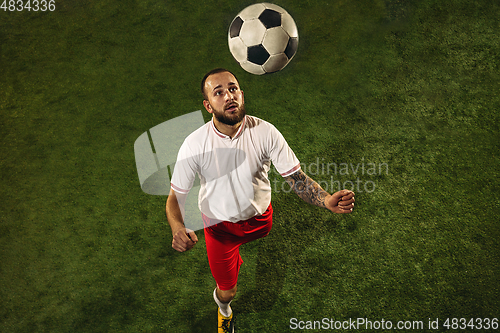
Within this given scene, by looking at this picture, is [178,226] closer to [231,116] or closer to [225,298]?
[231,116]

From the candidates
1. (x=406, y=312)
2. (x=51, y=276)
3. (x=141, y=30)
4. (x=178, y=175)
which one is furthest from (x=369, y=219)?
(x=141, y=30)

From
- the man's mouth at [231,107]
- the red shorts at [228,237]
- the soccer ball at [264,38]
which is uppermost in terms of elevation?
the soccer ball at [264,38]

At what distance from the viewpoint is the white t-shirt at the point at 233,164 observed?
206 cm

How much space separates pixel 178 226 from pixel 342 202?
3.14ft

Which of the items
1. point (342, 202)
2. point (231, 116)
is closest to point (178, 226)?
point (231, 116)

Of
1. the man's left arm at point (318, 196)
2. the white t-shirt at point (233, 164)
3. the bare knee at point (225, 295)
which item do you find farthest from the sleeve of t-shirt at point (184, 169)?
the bare knee at point (225, 295)

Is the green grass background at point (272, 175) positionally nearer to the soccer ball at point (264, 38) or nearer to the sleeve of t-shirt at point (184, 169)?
the soccer ball at point (264, 38)

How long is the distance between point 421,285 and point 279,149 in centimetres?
179

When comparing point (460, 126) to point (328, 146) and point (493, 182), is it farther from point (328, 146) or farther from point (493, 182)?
point (328, 146)

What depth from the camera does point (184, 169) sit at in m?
2.07

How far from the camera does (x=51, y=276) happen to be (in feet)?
9.76

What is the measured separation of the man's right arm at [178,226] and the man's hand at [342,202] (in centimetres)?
82

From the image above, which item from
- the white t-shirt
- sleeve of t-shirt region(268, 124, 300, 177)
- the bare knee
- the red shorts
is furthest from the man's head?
the bare knee

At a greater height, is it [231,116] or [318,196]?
[231,116]
